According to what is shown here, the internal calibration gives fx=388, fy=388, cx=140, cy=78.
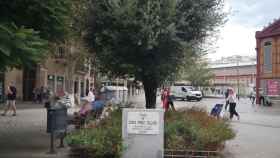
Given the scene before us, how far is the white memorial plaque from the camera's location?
7.77 meters

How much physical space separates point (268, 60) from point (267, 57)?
16.2 inches

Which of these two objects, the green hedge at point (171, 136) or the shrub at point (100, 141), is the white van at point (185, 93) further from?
the shrub at point (100, 141)

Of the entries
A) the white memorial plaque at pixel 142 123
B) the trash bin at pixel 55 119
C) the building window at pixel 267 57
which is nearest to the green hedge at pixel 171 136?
the white memorial plaque at pixel 142 123

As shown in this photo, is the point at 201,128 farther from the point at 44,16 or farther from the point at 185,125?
the point at 44,16

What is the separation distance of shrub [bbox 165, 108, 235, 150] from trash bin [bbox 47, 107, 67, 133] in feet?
8.24

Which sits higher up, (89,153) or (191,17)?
(191,17)

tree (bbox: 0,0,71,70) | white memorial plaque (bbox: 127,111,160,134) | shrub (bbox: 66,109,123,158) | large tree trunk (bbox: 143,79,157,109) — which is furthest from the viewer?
large tree trunk (bbox: 143,79,157,109)

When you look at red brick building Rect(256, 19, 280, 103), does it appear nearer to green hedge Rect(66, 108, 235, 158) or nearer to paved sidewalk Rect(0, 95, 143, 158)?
paved sidewalk Rect(0, 95, 143, 158)

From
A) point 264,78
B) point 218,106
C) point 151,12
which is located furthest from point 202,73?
point 151,12

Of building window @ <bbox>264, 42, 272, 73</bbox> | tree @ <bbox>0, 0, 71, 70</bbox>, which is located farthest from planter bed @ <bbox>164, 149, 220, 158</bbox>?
building window @ <bbox>264, 42, 272, 73</bbox>

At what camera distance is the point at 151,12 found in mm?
10078

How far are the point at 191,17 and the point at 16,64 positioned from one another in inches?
194

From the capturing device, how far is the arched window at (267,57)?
42.8 meters

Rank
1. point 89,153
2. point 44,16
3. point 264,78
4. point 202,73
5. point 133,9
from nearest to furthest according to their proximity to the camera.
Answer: point 89,153 → point 44,16 → point 133,9 → point 264,78 → point 202,73
